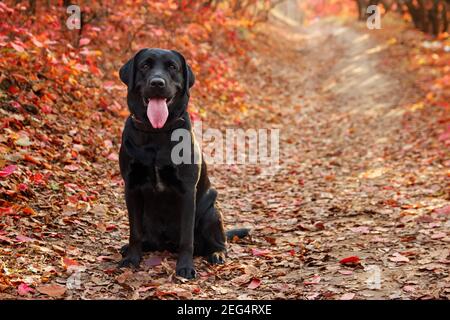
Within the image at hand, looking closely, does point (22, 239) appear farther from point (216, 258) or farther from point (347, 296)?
point (347, 296)

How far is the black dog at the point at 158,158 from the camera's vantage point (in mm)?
4176

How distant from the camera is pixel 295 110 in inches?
583

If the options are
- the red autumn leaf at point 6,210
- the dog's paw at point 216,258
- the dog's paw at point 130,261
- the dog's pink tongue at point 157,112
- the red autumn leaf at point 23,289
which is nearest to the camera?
the red autumn leaf at point 23,289

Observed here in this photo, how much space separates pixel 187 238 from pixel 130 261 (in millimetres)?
560

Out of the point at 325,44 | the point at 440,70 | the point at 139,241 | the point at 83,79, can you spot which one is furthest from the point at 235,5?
the point at 139,241

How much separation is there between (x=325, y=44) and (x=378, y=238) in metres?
25.3

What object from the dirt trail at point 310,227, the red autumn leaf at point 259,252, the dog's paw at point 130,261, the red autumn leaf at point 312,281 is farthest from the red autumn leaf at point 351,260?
the dog's paw at point 130,261

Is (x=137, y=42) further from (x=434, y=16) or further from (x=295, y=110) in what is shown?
(x=434, y=16)

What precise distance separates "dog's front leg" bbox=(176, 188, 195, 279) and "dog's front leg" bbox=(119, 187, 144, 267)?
38cm

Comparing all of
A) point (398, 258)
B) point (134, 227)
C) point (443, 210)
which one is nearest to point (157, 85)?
point (134, 227)

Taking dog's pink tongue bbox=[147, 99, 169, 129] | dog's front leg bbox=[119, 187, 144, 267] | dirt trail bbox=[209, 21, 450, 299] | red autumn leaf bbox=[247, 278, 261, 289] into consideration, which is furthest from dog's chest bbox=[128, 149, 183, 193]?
dirt trail bbox=[209, 21, 450, 299]

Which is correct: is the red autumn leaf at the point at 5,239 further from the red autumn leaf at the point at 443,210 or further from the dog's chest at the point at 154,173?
the red autumn leaf at the point at 443,210

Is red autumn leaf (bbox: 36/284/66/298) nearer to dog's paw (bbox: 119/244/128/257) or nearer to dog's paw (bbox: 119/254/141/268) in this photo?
dog's paw (bbox: 119/254/141/268)

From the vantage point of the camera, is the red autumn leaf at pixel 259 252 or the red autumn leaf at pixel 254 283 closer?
the red autumn leaf at pixel 254 283
